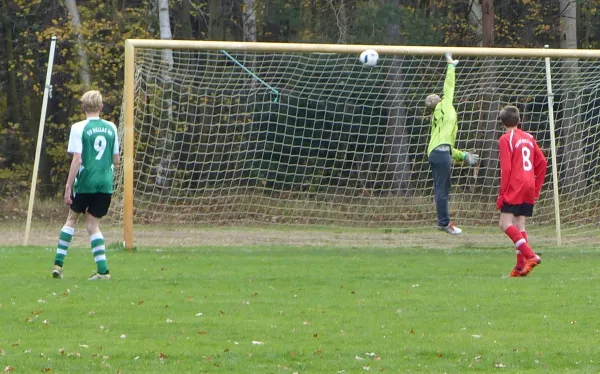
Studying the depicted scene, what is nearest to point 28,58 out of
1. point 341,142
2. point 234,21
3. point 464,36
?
point 234,21

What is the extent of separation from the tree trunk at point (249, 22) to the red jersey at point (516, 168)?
16.9 metres

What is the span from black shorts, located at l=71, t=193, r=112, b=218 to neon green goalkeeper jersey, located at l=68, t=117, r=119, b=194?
0.05 m

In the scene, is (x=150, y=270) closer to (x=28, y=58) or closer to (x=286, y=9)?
(x=286, y=9)

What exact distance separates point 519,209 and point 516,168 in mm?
413

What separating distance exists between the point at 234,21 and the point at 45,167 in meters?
6.02

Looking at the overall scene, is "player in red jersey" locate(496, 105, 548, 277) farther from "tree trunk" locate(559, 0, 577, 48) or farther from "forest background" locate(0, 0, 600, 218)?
"tree trunk" locate(559, 0, 577, 48)

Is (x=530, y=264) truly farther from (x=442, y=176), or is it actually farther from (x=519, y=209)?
(x=442, y=176)

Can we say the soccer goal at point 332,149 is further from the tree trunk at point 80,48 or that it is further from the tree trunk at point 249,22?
the tree trunk at point 249,22

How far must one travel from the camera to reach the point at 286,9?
26.3m

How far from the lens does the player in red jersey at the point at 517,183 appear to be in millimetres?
10836

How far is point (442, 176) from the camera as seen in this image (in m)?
13.8

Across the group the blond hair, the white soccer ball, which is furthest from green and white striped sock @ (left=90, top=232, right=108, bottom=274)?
the white soccer ball

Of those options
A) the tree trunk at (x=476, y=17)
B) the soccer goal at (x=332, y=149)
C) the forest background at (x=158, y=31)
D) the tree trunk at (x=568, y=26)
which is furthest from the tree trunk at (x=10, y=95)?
the tree trunk at (x=568, y=26)

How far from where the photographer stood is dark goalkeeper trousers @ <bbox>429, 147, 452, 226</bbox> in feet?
45.2
